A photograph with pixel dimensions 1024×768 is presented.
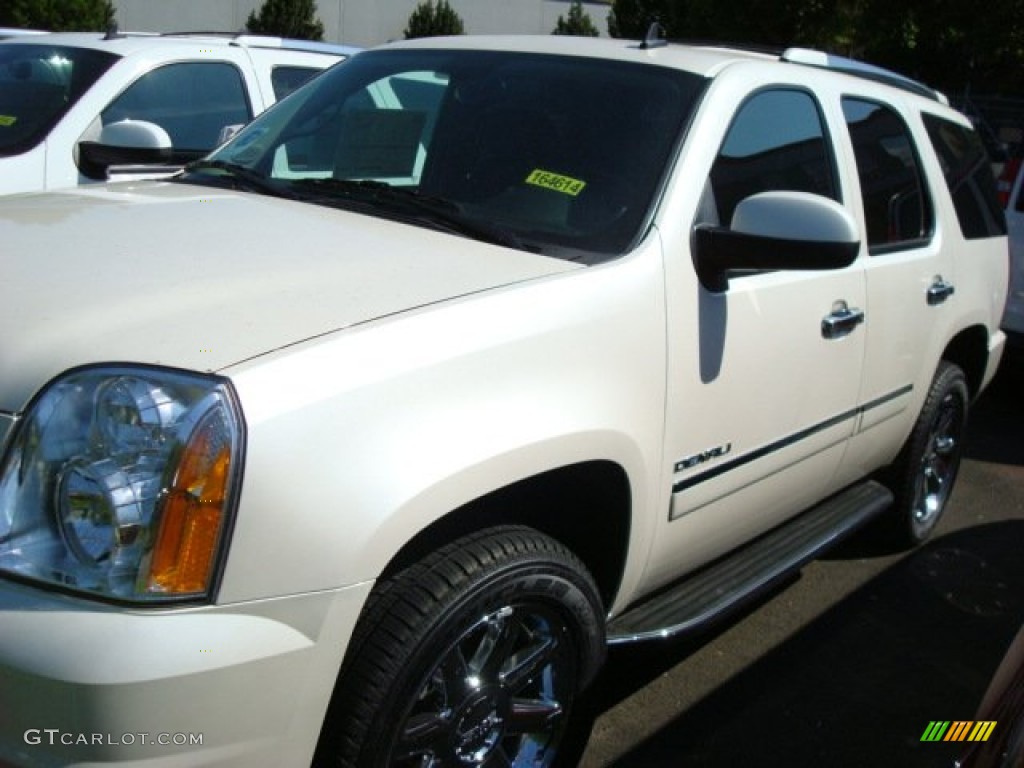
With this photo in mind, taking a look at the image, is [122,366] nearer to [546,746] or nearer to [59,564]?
[59,564]

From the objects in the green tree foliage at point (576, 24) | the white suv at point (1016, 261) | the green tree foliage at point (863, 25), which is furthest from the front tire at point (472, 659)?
the green tree foliage at point (576, 24)

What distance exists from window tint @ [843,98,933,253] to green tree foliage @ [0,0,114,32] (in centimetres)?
1617

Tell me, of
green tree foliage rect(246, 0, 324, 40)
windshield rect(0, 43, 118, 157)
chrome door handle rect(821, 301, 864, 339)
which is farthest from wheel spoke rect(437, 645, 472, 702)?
green tree foliage rect(246, 0, 324, 40)

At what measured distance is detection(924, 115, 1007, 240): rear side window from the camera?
4.55m

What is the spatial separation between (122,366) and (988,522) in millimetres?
4407

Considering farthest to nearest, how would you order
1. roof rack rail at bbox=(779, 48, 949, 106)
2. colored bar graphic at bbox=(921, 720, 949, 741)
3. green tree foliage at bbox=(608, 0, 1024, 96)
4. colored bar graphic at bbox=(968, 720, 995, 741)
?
green tree foliage at bbox=(608, 0, 1024, 96) < roof rack rail at bbox=(779, 48, 949, 106) < colored bar graphic at bbox=(921, 720, 949, 741) < colored bar graphic at bbox=(968, 720, 995, 741)

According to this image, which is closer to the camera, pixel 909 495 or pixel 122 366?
pixel 122 366

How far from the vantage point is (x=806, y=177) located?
3.57 metres

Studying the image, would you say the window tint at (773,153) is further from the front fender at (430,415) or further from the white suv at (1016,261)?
the white suv at (1016,261)

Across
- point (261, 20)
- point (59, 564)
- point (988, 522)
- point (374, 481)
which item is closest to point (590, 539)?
point (374, 481)

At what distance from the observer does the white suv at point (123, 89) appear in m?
5.39

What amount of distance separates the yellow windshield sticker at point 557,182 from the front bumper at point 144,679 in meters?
1.43

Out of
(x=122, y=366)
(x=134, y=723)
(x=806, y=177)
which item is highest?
(x=806, y=177)

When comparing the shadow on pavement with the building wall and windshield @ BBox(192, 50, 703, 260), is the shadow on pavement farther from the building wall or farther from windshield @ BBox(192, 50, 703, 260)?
the building wall
